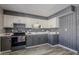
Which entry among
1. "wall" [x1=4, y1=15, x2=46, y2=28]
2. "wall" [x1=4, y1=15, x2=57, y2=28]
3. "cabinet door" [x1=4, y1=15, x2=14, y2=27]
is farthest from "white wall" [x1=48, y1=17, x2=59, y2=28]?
"cabinet door" [x1=4, y1=15, x2=14, y2=27]

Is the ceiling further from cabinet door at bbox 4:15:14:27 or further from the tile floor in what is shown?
the tile floor

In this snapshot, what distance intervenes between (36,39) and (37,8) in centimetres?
100

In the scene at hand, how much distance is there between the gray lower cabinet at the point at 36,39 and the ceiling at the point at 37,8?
0.69m

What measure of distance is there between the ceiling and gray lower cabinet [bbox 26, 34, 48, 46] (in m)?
0.69

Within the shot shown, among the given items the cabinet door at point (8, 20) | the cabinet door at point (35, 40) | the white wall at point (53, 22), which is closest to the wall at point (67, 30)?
the white wall at point (53, 22)

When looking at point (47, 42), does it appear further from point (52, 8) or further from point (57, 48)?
point (52, 8)

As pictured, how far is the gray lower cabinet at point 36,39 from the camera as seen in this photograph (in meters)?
2.21

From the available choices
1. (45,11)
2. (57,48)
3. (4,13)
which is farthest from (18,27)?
(57,48)

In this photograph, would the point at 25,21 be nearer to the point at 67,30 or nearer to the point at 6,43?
the point at 6,43

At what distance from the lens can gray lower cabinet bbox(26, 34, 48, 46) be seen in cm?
221

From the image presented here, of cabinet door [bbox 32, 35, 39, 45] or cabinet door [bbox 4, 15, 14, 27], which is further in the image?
cabinet door [bbox 32, 35, 39, 45]

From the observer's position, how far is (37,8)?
6.46 ft

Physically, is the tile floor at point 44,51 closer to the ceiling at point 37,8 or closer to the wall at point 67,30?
the wall at point 67,30
